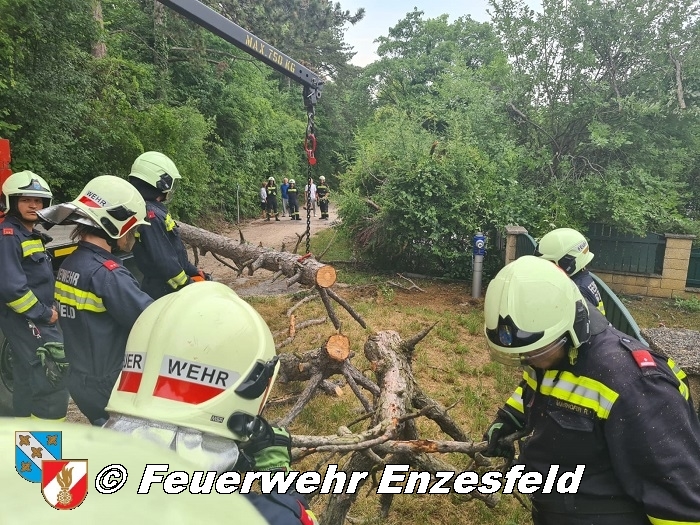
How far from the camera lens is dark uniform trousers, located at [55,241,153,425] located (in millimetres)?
2486

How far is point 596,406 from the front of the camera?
1.72 m

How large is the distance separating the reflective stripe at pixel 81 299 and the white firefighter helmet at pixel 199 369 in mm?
1254

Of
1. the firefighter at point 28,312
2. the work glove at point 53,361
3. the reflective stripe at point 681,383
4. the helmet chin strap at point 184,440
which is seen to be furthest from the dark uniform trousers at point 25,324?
the reflective stripe at point 681,383

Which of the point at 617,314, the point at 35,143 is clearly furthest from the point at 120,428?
the point at 35,143

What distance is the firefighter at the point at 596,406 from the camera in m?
1.60

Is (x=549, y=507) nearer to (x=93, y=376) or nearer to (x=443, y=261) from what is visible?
(x=93, y=376)

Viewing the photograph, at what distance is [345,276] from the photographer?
33.7 feet

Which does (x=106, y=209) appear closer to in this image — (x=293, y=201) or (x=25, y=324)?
(x=25, y=324)

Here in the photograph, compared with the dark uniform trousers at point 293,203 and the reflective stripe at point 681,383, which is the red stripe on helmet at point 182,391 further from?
the dark uniform trousers at point 293,203

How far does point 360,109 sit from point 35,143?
25.9 metres

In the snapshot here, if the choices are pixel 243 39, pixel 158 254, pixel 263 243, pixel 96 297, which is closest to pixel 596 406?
pixel 96 297

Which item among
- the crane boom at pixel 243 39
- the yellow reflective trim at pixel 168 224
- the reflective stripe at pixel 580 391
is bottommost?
the reflective stripe at pixel 580 391

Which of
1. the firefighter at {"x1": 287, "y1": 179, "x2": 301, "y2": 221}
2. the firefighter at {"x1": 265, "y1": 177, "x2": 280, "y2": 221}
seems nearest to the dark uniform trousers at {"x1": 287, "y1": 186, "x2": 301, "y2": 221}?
the firefighter at {"x1": 287, "y1": 179, "x2": 301, "y2": 221}

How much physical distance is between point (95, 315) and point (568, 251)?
149 inches
